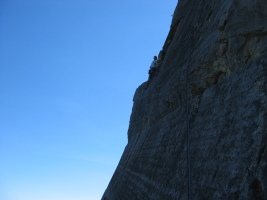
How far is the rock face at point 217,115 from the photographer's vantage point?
11.6 ft

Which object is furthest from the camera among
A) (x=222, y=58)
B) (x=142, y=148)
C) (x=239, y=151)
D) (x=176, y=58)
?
(x=142, y=148)

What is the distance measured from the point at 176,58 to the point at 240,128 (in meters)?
5.53

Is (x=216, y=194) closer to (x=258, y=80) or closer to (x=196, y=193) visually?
(x=196, y=193)

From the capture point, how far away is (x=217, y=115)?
4.76 meters

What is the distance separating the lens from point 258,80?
4027 mm

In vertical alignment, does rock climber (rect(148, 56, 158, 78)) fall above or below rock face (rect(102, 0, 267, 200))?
above

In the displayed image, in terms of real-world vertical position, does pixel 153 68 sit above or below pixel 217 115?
above

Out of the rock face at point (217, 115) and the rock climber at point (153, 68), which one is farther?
the rock climber at point (153, 68)

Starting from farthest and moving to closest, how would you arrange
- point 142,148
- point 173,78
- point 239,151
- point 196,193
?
point 142,148 → point 173,78 → point 196,193 → point 239,151

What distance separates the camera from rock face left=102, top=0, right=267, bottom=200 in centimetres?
353

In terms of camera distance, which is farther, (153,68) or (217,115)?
(153,68)

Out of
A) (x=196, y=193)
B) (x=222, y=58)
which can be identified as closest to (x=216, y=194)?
(x=196, y=193)

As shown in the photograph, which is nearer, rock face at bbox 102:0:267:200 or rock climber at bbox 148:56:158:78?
rock face at bbox 102:0:267:200

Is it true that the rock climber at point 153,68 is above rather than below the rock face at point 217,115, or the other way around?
above
